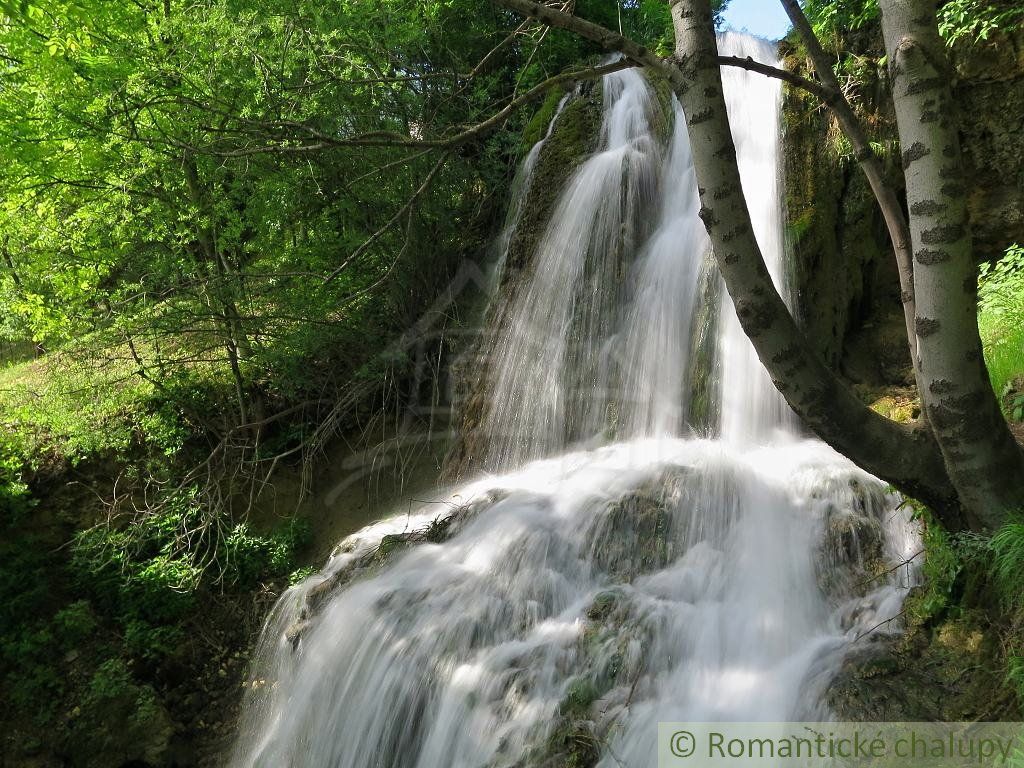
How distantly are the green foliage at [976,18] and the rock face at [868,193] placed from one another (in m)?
0.10

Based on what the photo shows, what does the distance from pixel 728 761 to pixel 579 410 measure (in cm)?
356

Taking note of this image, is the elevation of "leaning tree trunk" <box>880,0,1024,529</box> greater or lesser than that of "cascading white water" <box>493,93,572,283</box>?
lesser

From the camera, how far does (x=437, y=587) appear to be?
4.87m

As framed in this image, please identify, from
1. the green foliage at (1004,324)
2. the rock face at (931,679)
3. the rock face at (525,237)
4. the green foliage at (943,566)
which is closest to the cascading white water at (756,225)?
the green foliage at (1004,324)

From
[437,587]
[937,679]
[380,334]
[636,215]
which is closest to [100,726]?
[437,587]

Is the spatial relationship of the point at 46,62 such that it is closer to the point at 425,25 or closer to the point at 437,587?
the point at 425,25

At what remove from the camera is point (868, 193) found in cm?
645

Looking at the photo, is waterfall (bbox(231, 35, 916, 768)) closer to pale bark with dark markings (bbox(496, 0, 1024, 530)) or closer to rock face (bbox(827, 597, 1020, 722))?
rock face (bbox(827, 597, 1020, 722))

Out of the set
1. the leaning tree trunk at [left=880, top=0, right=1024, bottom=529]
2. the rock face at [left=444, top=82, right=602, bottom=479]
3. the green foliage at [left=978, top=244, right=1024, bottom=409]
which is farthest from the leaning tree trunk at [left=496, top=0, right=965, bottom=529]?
the rock face at [left=444, top=82, right=602, bottom=479]

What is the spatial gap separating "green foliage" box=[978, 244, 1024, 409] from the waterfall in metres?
1.08

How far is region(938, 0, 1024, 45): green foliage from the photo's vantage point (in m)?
5.79

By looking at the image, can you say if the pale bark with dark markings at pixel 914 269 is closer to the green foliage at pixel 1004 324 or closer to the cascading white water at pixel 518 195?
the green foliage at pixel 1004 324

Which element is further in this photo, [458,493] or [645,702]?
[458,493]

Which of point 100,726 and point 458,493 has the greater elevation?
point 458,493
